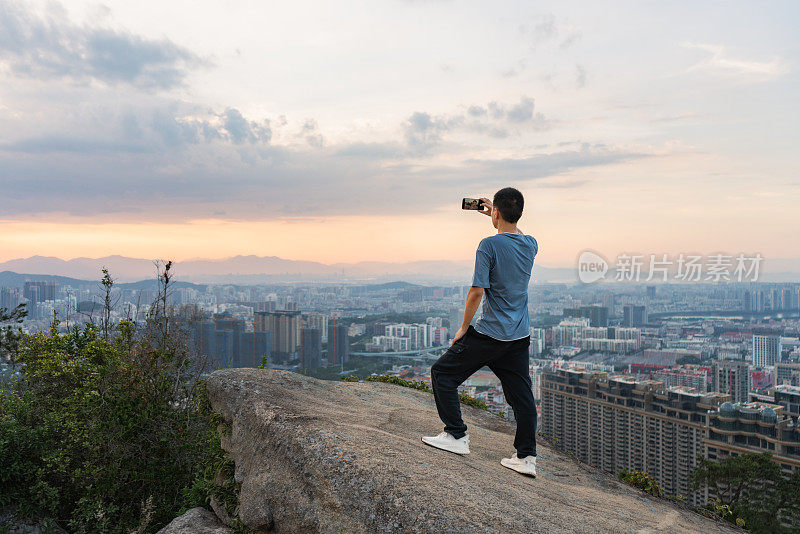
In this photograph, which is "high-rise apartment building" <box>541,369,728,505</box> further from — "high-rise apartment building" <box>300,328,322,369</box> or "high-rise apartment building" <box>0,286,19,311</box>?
"high-rise apartment building" <box>0,286,19,311</box>

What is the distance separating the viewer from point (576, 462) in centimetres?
563

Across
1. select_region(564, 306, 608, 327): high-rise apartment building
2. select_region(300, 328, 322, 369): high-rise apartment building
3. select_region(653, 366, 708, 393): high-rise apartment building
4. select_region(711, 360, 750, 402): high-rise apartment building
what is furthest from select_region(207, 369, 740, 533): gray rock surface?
select_region(564, 306, 608, 327): high-rise apartment building

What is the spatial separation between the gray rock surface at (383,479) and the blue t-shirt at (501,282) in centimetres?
106

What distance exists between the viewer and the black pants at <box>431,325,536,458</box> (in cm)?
404

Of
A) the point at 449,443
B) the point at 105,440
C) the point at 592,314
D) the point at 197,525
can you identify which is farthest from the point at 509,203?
the point at 592,314

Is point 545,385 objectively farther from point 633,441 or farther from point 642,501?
point 642,501

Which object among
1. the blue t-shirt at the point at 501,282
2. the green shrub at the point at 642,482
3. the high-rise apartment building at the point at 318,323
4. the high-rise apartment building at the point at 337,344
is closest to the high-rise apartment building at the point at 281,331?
the high-rise apartment building at the point at 318,323

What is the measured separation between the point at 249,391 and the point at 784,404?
78.9 ft

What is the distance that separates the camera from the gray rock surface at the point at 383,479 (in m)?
3.06

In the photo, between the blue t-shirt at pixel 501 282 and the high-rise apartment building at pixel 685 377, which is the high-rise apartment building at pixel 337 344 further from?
the blue t-shirt at pixel 501 282

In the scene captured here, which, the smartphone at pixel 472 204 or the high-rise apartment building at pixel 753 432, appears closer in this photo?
the smartphone at pixel 472 204

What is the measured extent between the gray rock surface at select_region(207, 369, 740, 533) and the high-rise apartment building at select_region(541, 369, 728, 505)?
15443 mm

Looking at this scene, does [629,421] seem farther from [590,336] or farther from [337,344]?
[590,336]

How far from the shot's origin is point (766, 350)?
3216 centimetres
